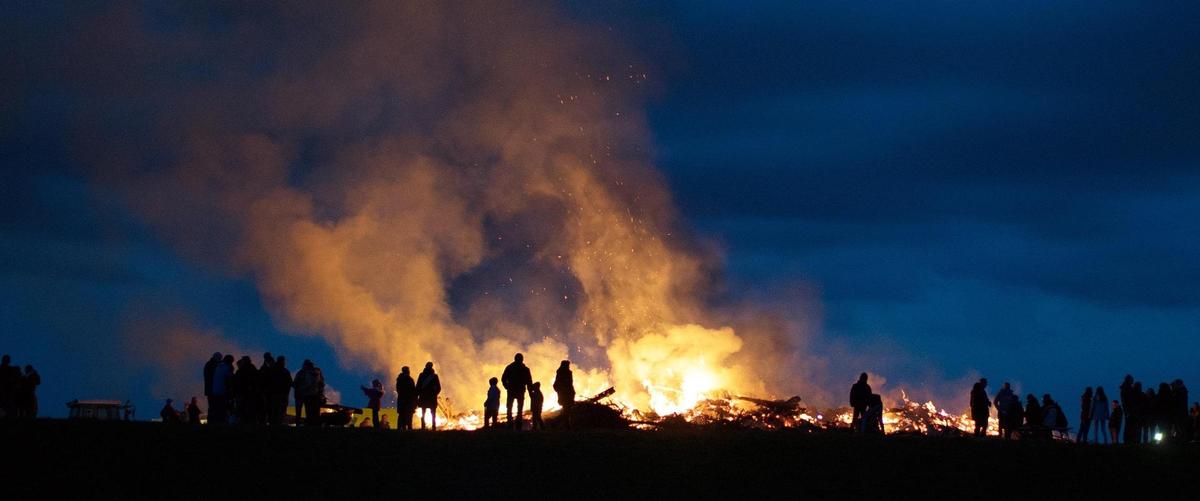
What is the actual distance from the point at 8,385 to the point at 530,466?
14207 millimetres

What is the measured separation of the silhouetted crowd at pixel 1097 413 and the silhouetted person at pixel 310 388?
14035mm

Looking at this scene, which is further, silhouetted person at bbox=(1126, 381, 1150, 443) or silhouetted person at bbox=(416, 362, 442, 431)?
silhouetted person at bbox=(1126, 381, 1150, 443)

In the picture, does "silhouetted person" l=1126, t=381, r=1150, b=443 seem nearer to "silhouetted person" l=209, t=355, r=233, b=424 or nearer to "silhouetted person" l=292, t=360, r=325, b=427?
"silhouetted person" l=292, t=360, r=325, b=427

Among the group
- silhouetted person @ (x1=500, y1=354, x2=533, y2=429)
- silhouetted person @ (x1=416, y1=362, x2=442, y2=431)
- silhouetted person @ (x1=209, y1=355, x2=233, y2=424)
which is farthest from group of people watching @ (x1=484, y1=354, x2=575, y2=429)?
silhouetted person @ (x1=209, y1=355, x2=233, y2=424)

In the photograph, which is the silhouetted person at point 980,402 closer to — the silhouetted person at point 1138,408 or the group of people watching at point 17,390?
the silhouetted person at point 1138,408

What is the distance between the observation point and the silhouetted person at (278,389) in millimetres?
36094

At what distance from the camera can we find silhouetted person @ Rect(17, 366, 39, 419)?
37250mm

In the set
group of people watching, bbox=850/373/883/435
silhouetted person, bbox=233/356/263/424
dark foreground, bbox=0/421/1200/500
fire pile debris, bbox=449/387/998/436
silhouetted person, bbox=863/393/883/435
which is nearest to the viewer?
dark foreground, bbox=0/421/1200/500

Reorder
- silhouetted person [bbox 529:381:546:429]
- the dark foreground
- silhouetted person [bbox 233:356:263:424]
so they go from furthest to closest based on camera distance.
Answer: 1. silhouetted person [bbox 529:381:546:429]
2. silhouetted person [bbox 233:356:263:424]
3. the dark foreground

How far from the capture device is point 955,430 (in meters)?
55.4

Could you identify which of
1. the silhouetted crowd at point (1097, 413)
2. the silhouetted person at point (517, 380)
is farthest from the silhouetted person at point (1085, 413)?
the silhouetted person at point (517, 380)

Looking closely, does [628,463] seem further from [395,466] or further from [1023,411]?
[1023,411]

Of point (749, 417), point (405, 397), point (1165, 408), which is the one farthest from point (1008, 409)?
point (405, 397)

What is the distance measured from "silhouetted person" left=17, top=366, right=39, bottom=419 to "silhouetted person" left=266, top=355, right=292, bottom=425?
6182 mm
